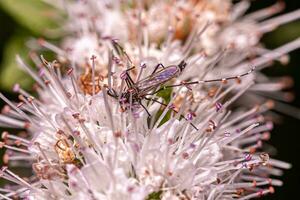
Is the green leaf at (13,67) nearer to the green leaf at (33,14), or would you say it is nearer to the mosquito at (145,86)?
the green leaf at (33,14)

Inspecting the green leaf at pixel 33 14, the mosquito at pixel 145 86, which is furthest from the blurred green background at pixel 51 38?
the mosquito at pixel 145 86

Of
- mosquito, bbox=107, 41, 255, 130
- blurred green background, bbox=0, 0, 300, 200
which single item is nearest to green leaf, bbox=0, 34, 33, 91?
blurred green background, bbox=0, 0, 300, 200

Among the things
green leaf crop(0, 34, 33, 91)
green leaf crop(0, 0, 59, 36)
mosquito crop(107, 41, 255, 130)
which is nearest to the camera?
mosquito crop(107, 41, 255, 130)

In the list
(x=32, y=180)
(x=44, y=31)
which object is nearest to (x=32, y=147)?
(x=32, y=180)

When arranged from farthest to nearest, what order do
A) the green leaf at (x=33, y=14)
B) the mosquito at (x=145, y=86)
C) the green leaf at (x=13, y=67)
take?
1. the green leaf at (x=33, y=14)
2. the green leaf at (x=13, y=67)
3. the mosquito at (x=145, y=86)

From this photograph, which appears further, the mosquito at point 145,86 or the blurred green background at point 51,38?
the blurred green background at point 51,38

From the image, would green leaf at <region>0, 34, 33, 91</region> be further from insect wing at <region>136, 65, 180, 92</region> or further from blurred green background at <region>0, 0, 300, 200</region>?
insect wing at <region>136, 65, 180, 92</region>

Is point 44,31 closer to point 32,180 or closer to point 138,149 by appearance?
point 32,180

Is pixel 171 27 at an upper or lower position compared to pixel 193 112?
upper
